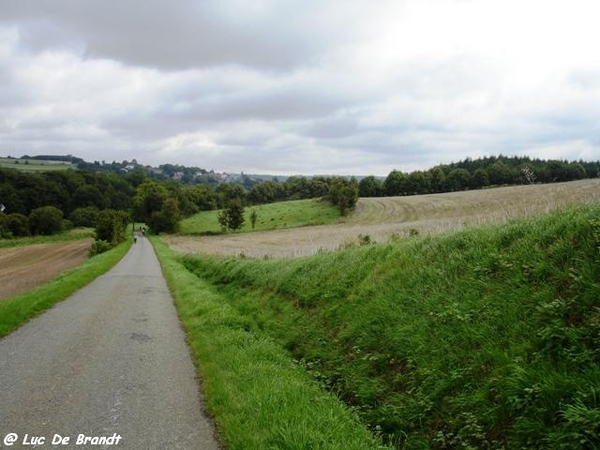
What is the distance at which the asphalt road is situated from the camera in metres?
5.69

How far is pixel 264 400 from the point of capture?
6.48 metres

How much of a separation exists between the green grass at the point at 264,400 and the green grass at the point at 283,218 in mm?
79250

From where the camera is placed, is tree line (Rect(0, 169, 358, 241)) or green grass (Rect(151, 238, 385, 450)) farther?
tree line (Rect(0, 169, 358, 241))

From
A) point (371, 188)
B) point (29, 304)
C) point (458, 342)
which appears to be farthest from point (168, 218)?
point (458, 342)

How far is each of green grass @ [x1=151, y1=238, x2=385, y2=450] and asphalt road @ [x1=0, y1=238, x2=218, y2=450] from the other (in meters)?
0.31

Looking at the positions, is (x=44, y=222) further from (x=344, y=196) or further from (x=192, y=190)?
(x=344, y=196)

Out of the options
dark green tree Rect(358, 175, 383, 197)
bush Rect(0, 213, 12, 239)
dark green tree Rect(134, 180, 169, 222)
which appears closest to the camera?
bush Rect(0, 213, 12, 239)

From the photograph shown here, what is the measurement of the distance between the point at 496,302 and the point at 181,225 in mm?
110815

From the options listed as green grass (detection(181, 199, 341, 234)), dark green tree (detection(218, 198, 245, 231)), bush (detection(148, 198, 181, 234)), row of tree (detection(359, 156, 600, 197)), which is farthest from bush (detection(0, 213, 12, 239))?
row of tree (detection(359, 156, 600, 197))

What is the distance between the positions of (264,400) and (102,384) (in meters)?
3.06

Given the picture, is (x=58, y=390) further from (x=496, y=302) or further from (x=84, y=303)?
(x=84, y=303)

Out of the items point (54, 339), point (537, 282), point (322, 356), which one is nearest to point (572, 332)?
point (537, 282)

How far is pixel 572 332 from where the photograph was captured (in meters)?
5.30

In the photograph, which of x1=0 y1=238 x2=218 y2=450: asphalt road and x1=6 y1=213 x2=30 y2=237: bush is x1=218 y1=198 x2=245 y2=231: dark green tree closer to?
x1=6 y1=213 x2=30 y2=237: bush
